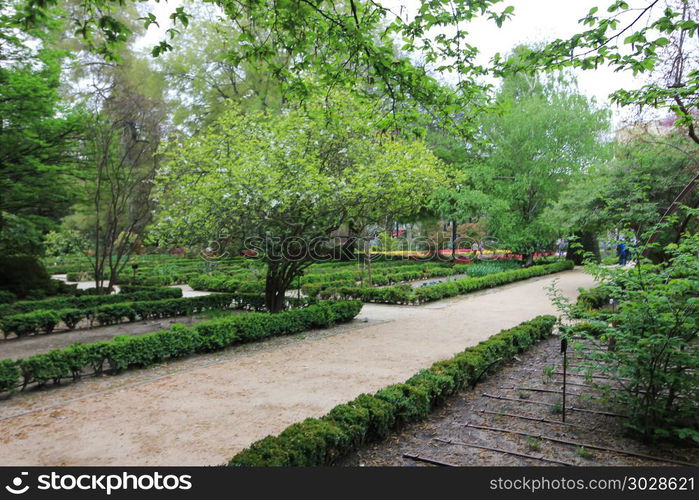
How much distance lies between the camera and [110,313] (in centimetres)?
1152

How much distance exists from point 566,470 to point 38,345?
409 inches

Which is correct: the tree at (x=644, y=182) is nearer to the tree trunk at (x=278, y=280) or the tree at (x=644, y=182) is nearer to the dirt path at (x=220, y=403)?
the dirt path at (x=220, y=403)

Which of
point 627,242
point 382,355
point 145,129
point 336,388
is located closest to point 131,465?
point 336,388

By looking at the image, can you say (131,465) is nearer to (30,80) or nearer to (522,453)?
(522,453)

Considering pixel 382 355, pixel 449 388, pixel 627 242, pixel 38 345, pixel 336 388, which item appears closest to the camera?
pixel 627 242

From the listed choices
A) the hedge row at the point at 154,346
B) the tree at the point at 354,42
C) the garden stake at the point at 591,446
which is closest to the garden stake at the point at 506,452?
the garden stake at the point at 591,446

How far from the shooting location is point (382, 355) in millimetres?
8344

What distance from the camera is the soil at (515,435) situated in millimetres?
3973

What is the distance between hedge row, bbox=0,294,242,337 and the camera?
1027 cm

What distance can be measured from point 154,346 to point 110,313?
4.62 meters

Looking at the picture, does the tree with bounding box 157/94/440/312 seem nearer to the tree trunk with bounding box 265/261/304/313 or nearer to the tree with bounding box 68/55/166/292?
the tree trunk with bounding box 265/261/304/313

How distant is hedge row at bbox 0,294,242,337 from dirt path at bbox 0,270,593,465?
488 centimetres

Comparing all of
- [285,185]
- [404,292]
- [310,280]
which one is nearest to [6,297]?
[310,280]

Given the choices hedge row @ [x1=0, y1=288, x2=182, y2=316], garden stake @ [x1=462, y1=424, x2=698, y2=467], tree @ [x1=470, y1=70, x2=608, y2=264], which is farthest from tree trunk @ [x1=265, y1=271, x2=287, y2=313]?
tree @ [x1=470, y1=70, x2=608, y2=264]
